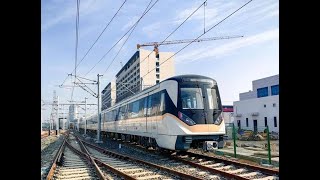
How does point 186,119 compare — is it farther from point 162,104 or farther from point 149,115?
point 149,115

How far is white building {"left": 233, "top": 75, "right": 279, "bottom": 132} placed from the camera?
1807 inches

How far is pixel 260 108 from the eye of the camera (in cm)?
4912

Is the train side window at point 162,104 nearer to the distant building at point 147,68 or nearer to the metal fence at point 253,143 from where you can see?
the metal fence at point 253,143

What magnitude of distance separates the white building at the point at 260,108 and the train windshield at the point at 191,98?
100 feet

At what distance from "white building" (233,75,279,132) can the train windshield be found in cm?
3059

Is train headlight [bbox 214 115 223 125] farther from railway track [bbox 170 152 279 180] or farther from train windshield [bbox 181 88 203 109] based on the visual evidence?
railway track [bbox 170 152 279 180]

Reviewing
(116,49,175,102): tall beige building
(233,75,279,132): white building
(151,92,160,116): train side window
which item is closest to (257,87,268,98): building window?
(233,75,279,132): white building

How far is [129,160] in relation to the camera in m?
14.2
